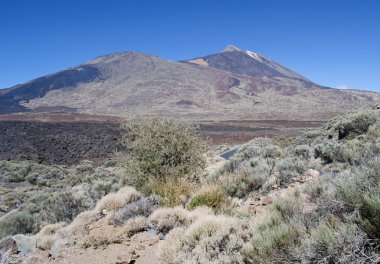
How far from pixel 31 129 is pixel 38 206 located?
2998cm

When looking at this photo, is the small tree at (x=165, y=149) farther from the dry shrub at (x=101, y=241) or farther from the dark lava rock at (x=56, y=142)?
the dark lava rock at (x=56, y=142)

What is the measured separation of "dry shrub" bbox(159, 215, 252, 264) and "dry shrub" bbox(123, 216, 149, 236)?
1396 millimetres

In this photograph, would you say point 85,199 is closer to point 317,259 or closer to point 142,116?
point 142,116

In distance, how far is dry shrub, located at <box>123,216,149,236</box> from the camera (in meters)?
7.23

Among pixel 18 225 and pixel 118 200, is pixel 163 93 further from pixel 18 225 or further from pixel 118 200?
pixel 118 200

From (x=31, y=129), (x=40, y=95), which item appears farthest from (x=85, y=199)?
(x=40, y=95)

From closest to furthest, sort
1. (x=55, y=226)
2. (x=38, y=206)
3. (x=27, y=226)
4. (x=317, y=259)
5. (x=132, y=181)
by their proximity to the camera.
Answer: (x=317, y=259), (x=55, y=226), (x=132, y=181), (x=27, y=226), (x=38, y=206)

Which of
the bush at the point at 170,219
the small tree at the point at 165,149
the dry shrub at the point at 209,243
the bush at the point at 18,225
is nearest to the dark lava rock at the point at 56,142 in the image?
the bush at the point at 18,225

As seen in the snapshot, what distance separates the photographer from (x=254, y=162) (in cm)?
1299

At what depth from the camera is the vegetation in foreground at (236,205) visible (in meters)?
3.63

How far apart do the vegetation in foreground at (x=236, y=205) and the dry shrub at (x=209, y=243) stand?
1cm

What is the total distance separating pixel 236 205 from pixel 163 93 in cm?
12819

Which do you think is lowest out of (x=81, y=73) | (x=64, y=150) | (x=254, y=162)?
(x=64, y=150)

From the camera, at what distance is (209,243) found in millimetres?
5195
